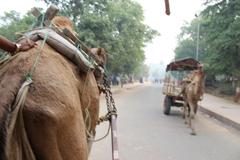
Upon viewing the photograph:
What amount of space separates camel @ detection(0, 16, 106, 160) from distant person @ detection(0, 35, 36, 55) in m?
0.04

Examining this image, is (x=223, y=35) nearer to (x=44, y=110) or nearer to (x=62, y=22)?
(x=62, y=22)

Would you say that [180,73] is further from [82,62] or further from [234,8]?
[82,62]

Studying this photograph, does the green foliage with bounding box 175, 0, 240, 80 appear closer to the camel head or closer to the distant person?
the camel head

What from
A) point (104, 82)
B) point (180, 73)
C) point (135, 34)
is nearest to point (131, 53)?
point (135, 34)

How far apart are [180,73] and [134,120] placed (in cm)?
513

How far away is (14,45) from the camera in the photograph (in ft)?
8.18

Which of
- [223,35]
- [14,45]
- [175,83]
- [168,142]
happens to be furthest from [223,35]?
[14,45]

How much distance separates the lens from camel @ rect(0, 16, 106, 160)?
207 centimetres

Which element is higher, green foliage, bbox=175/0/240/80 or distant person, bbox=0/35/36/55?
green foliage, bbox=175/0/240/80

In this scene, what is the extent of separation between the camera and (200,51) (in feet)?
167

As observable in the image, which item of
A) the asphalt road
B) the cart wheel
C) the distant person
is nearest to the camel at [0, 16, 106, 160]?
the distant person

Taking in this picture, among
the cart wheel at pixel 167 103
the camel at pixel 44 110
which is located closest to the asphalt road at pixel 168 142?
the cart wheel at pixel 167 103

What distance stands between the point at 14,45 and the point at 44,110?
0.63 m

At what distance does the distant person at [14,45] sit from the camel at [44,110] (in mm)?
40
